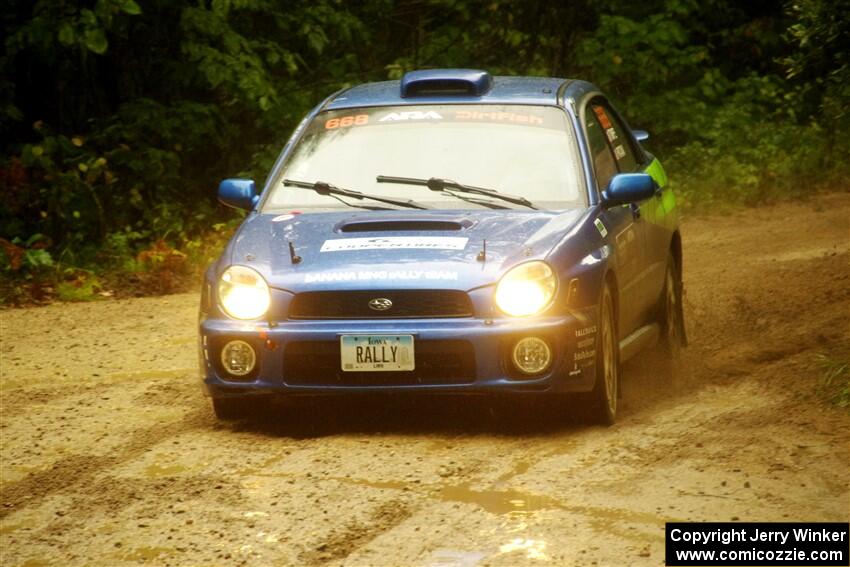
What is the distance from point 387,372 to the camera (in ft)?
24.4

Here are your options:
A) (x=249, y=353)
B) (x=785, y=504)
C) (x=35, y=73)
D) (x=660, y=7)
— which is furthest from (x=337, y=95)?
(x=660, y=7)

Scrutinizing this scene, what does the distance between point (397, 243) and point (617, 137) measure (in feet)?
7.65

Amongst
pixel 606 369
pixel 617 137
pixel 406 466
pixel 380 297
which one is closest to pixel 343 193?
pixel 380 297

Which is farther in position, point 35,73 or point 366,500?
point 35,73

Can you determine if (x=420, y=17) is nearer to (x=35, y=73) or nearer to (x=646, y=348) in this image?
(x=35, y=73)

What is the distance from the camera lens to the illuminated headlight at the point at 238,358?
7.59m

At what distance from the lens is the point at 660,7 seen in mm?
19297

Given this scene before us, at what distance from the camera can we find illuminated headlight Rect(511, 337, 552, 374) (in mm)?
7375

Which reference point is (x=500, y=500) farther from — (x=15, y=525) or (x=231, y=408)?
(x=231, y=408)

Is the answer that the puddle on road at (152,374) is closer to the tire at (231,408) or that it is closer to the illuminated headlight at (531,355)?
the tire at (231,408)

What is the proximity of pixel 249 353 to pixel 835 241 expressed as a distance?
7749 mm

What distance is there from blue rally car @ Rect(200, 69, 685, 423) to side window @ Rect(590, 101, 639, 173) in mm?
218

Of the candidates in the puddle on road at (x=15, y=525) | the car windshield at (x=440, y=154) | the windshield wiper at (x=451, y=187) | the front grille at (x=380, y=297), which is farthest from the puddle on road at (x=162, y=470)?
the windshield wiper at (x=451, y=187)

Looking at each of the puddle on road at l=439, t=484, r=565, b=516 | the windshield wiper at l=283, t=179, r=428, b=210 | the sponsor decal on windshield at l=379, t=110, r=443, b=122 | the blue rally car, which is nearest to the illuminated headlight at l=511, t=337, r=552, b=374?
the blue rally car
